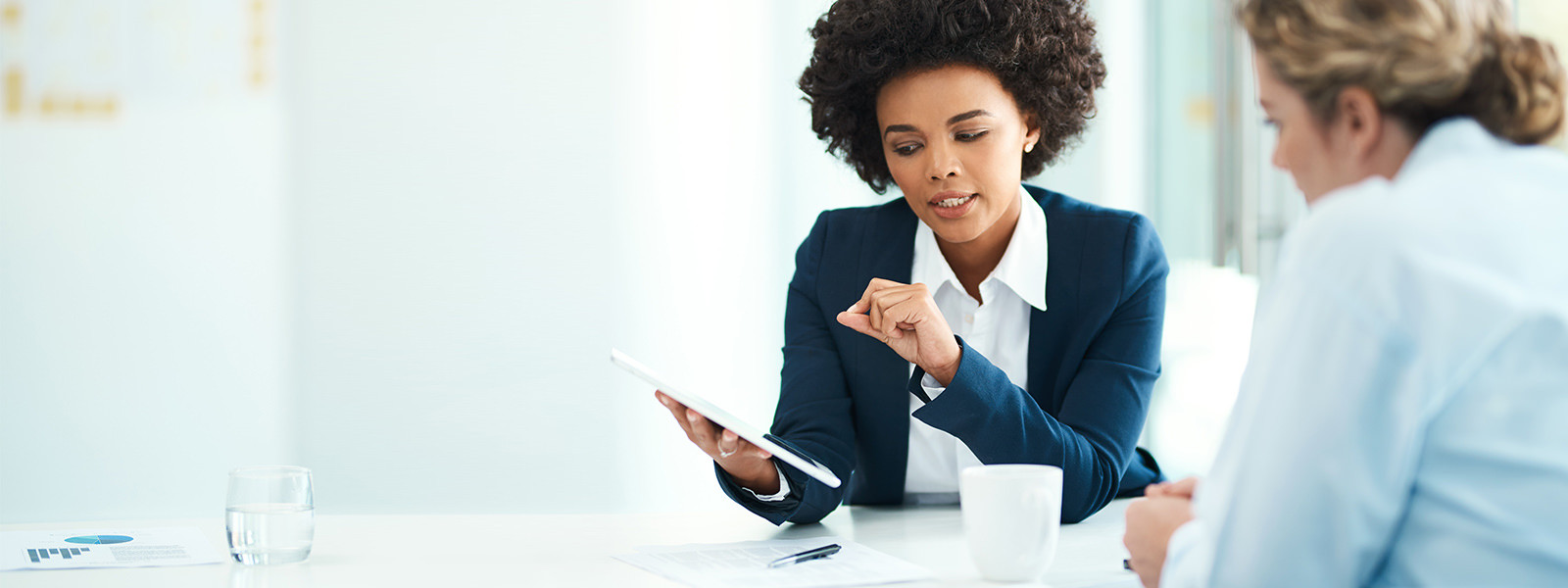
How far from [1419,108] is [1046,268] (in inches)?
A: 36.3

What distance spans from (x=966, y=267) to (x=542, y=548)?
0.88 m

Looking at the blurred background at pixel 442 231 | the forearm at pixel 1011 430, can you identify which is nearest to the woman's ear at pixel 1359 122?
the forearm at pixel 1011 430

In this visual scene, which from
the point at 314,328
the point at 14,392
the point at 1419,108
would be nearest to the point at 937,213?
the point at 1419,108

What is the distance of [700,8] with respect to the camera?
3848 millimetres

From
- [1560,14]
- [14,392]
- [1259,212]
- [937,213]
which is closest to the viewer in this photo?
[937,213]

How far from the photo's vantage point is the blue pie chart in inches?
50.8

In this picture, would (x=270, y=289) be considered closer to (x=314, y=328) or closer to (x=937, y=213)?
(x=314, y=328)

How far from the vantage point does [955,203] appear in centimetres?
176

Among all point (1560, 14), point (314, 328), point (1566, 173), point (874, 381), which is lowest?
point (314, 328)

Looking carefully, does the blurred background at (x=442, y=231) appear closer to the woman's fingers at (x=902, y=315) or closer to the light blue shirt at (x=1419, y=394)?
the woman's fingers at (x=902, y=315)

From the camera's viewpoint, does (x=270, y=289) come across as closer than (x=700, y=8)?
Yes

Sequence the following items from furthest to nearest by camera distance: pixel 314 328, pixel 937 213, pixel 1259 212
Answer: pixel 314 328 < pixel 1259 212 < pixel 937 213

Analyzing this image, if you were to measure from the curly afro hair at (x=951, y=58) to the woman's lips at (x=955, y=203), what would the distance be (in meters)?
0.20

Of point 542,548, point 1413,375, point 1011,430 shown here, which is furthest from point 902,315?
point 1413,375
